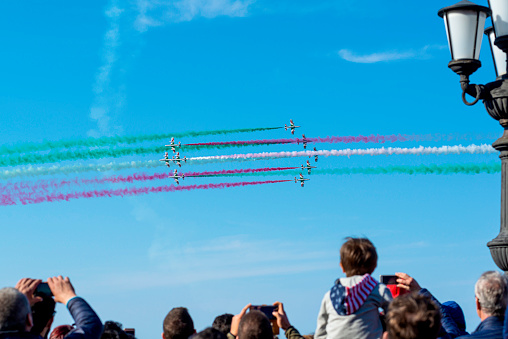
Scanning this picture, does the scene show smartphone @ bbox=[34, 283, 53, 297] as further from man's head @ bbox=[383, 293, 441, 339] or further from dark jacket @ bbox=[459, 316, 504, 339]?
dark jacket @ bbox=[459, 316, 504, 339]

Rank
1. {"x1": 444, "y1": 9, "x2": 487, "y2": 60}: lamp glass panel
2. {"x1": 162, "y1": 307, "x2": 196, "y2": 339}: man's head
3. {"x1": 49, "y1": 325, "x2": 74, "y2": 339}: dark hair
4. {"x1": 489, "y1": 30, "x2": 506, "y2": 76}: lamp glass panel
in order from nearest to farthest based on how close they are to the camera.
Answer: {"x1": 162, "y1": 307, "x2": 196, "y2": 339}: man's head
{"x1": 49, "y1": 325, "x2": 74, "y2": 339}: dark hair
{"x1": 444, "y1": 9, "x2": 487, "y2": 60}: lamp glass panel
{"x1": 489, "y1": 30, "x2": 506, "y2": 76}: lamp glass panel

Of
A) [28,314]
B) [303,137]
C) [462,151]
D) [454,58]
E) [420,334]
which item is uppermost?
[303,137]

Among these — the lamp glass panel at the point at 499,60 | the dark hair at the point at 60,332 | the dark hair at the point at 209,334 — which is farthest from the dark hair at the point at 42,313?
the lamp glass panel at the point at 499,60

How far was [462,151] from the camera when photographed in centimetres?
2981

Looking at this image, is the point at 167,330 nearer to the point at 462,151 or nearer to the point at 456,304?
the point at 456,304

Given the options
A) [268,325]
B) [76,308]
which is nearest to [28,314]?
[76,308]

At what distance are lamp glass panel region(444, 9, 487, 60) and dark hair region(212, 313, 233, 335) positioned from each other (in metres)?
6.32

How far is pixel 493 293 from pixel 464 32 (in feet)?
20.5

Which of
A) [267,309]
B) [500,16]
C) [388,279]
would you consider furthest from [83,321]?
[500,16]

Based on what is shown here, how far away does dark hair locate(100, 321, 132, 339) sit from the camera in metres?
6.29

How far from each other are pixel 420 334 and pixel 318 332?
179cm

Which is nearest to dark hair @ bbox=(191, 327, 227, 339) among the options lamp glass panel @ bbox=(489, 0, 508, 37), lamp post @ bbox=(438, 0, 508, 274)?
lamp post @ bbox=(438, 0, 508, 274)

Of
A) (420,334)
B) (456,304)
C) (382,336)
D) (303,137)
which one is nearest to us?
(420,334)

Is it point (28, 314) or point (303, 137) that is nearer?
point (28, 314)
